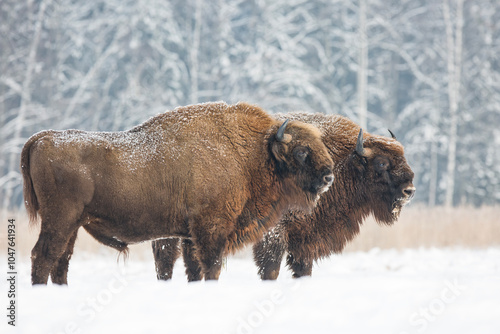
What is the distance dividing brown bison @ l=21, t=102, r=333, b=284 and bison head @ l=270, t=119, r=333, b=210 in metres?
0.01

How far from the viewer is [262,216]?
618 centimetres

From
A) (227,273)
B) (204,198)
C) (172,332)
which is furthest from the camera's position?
(227,273)

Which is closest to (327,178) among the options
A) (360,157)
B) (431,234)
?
(360,157)

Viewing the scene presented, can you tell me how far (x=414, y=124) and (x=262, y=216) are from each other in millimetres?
24399

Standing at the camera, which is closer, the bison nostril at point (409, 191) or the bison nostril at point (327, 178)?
the bison nostril at point (327, 178)

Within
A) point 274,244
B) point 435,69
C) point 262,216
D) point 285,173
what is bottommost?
point 435,69

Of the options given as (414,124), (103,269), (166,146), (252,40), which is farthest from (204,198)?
Result: (414,124)

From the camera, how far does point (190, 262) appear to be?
245 inches

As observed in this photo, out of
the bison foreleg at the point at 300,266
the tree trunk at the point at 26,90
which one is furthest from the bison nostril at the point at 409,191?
the tree trunk at the point at 26,90

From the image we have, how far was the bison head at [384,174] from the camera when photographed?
6926 mm

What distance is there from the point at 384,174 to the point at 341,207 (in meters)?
0.65

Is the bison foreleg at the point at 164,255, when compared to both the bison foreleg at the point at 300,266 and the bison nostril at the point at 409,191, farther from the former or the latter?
the bison nostril at the point at 409,191

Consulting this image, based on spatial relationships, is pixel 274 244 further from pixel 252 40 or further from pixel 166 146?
pixel 252 40

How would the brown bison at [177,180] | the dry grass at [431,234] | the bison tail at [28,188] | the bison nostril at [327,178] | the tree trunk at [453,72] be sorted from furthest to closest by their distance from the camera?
the tree trunk at [453,72]
the dry grass at [431,234]
the bison nostril at [327,178]
the bison tail at [28,188]
the brown bison at [177,180]
